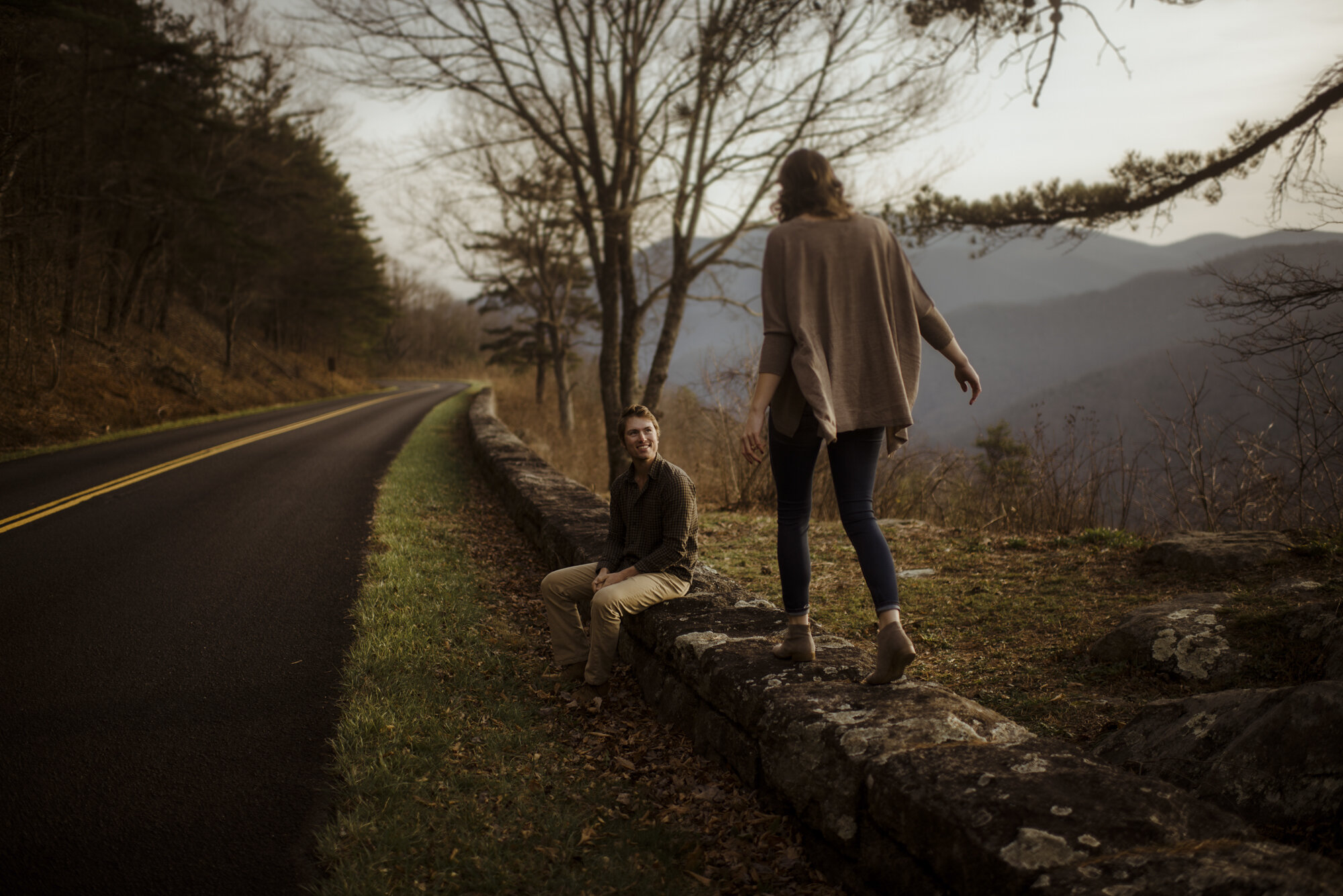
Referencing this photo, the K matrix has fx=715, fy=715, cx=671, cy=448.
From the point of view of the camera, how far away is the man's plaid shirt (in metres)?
3.69

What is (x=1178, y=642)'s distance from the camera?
3248mm

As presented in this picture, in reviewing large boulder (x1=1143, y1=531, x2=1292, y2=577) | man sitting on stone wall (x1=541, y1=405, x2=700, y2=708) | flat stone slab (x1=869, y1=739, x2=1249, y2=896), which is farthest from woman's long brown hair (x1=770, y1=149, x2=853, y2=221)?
large boulder (x1=1143, y1=531, x2=1292, y2=577)

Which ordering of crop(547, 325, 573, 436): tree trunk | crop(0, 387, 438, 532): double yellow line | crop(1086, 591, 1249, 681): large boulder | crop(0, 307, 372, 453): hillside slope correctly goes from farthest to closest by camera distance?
1. crop(547, 325, 573, 436): tree trunk
2. crop(0, 307, 372, 453): hillside slope
3. crop(0, 387, 438, 532): double yellow line
4. crop(1086, 591, 1249, 681): large boulder

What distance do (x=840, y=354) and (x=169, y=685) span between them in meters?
3.46

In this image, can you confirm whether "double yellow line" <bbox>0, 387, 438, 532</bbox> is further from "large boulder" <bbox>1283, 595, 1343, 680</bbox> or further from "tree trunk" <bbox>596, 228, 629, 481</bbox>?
"large boulder" <bbox>1283, 595, 1343, 680</bbox>

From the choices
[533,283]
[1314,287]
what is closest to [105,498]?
[1314,287]

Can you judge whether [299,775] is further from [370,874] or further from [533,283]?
[533,283]

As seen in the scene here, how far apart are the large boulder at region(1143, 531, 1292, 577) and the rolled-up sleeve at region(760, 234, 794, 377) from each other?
355 centimetres

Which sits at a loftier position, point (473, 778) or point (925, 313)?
point (925, 313)

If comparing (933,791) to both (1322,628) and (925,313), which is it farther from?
(1322,628)

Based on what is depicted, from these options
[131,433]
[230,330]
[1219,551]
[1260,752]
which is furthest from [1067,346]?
[1260,752]

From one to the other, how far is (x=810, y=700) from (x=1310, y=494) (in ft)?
17.1

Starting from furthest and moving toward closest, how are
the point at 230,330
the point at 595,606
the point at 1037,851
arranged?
1. the point at 230,330
2. the point at 595,606
3. the point at 1037,851

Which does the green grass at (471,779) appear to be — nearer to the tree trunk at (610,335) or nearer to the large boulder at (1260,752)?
the large boulder at (1260,752)
